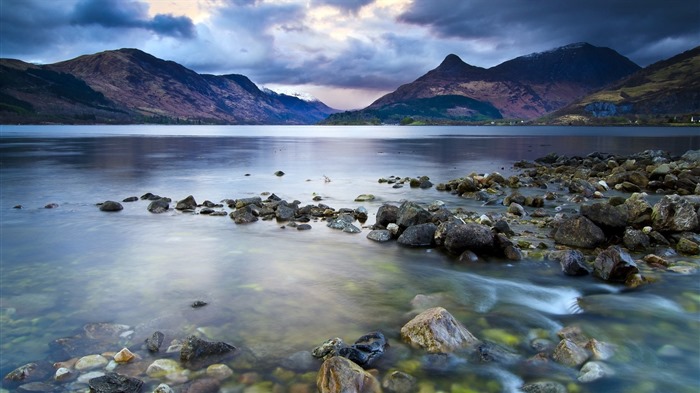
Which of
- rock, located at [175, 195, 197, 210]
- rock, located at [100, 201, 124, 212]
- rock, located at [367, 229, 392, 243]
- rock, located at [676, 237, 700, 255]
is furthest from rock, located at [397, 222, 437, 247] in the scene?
rock, located at [100, 201, 124, 212]

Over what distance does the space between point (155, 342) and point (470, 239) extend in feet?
35.2

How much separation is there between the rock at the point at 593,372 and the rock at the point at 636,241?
9236 mm

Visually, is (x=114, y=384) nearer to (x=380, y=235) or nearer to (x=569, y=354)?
(x=569, y=354)

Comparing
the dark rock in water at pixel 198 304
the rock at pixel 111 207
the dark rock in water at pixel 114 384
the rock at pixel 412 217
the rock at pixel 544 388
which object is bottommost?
the rock at pixel 111 207

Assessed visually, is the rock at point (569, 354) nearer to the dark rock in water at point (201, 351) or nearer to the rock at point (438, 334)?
the rock at point (438, 334)

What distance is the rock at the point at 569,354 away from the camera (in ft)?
28.4

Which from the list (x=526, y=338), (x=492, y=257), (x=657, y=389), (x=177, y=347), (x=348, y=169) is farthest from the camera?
(x=348, y=169)

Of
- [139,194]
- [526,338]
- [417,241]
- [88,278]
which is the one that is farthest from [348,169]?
[526,338]

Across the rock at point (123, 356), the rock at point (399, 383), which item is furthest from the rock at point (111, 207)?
the rock at point (399, 383)

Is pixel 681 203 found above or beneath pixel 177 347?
above

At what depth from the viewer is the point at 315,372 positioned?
8227mm

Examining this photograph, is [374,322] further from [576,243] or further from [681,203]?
[681,203]

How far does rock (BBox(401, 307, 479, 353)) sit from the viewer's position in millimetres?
9133

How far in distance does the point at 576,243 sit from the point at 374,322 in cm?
988
